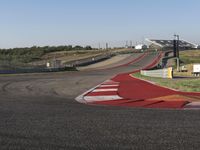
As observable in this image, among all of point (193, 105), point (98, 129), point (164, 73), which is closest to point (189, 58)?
point (164, 73)

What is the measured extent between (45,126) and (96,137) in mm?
1689

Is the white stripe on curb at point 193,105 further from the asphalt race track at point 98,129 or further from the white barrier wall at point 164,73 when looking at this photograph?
the white barrier wall at point 164,73

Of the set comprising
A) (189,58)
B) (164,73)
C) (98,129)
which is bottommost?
(189,58)

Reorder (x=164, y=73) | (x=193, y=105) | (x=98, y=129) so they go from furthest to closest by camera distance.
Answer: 1. (x=164, y=73)
2. (x=193, y=105)
3. (x=98, y=129)

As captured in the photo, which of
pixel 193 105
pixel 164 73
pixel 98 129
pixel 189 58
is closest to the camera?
pixel 98 129

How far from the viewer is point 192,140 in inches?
275

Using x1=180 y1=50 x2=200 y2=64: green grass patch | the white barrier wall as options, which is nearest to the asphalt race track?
the white barrier wall

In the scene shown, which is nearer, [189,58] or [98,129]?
[98,129]

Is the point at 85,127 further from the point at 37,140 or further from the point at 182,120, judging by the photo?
the point at 182,120

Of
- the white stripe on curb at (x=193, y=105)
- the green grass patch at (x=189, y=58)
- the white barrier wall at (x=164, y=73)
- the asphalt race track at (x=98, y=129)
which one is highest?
the asphalt race track at (x=98, y=129)

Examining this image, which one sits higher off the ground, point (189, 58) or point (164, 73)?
point (164, 73)

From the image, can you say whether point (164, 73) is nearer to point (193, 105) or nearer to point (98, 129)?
point (193, 105)

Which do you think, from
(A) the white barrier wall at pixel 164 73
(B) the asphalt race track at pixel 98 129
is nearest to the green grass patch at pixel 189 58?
(A) the white barrier wall at pixel 164 73

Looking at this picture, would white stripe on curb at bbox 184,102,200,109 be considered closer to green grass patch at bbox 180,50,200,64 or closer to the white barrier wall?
the white barrier wall
